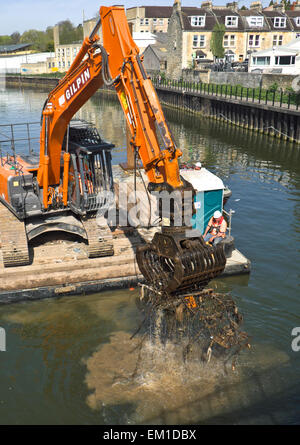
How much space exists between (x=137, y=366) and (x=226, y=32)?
62309 millimetres

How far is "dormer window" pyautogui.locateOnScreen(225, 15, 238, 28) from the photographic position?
62.8 meters

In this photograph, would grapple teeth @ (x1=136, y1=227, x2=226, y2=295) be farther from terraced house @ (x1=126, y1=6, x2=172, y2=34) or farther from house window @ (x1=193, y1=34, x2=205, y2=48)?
terraced house @ (x1=126, y1=6, x2=172, y2=34)

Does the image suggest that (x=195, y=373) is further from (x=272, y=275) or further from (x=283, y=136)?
(x=283, y=136)

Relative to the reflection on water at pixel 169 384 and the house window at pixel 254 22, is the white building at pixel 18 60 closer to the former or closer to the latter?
the house window at pixel 254 22

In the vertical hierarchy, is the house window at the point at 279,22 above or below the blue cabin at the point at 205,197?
above

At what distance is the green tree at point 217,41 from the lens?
198ft

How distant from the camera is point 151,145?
852 cm

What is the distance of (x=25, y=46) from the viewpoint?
437 ft

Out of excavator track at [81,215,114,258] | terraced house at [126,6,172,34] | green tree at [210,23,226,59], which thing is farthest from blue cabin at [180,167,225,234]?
terraced house at [126,6,172,34]

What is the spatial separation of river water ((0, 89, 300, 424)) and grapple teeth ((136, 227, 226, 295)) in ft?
6.29

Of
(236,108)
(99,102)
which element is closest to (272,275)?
(236,108)

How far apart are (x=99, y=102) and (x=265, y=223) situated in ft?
187

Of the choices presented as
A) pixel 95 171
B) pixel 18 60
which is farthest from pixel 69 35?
pixel 95 171

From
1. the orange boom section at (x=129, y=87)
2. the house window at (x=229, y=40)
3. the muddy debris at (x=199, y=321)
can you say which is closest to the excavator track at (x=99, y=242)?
the muddy debris at (x=199, y=321)
